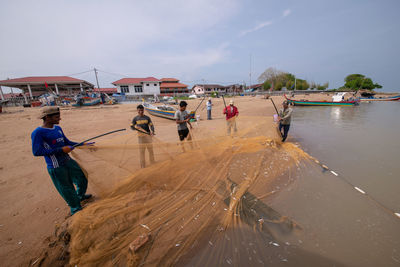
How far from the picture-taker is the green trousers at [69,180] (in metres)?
2.33

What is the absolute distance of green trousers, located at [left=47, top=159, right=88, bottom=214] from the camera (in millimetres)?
2326

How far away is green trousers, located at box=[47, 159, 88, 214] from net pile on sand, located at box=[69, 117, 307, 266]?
156mm

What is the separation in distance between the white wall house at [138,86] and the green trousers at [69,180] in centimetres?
3910

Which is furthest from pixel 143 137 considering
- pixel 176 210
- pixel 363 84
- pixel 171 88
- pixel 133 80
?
pixel 363 84

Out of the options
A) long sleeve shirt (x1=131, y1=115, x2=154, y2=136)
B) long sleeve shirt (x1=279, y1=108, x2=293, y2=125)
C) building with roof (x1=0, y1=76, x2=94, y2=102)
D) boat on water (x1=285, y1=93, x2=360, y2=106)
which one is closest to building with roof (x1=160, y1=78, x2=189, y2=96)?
building with roof (x1=0, y1=76, x2=94, y2=102)

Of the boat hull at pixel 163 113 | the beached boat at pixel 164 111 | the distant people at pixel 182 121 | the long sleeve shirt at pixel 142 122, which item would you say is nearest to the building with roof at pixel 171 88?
the boat hull at pixel 163 113

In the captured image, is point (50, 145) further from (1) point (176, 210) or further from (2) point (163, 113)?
(2) point (163, 113)

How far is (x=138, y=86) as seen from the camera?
3881cm

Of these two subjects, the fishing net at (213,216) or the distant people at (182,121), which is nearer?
the fishing net at (213,216)

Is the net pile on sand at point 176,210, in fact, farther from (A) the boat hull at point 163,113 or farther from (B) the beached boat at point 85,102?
(B) the beached boat at point 85,102

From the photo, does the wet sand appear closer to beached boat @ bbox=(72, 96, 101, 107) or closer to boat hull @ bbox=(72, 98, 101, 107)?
beached boat @ bbox=(72, 96, 101, 107)

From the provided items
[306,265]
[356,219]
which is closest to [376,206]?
[356,219]

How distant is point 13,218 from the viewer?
258 cm

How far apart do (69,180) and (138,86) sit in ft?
134
